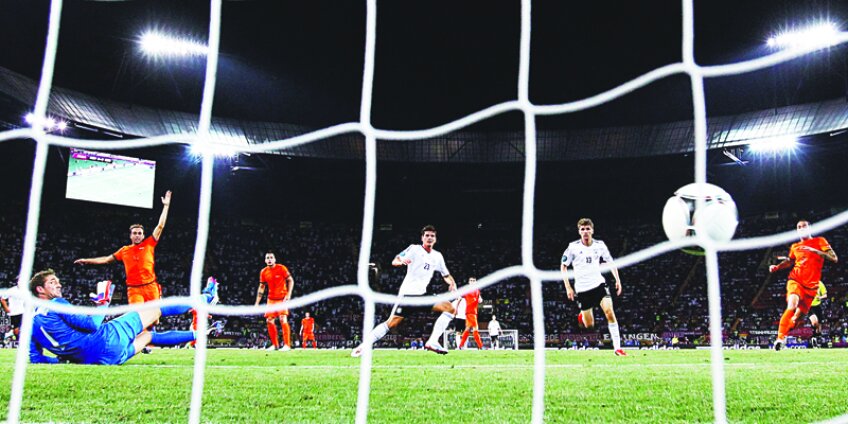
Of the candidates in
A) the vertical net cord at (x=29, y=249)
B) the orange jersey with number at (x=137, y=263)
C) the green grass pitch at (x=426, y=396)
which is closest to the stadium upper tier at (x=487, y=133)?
the orange jersey with number at (x=137, y=263)

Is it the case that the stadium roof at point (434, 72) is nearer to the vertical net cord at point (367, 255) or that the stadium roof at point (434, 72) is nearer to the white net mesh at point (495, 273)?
the vertical net cord at point (367, 255)

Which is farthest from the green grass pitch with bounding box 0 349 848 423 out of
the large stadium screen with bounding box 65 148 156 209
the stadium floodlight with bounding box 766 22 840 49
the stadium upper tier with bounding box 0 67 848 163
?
the stadium upper tier with bounding box 0 67 848 163

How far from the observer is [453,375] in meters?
5.11

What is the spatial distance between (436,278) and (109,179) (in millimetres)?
13154

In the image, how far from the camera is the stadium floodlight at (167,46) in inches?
671

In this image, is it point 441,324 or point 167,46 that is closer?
point 441,324

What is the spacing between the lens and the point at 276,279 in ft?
35.2

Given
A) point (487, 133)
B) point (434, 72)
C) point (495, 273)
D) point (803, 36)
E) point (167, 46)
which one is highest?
point (803, 36)

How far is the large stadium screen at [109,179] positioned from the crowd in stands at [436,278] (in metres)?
4.87

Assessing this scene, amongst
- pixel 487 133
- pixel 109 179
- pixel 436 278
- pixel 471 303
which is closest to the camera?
pixel 471 303

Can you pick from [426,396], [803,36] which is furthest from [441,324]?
[803,36]

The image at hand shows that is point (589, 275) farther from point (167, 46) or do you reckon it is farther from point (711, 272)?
point (167, 46)

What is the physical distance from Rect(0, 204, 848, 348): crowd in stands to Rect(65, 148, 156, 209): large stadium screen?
16.0 feet

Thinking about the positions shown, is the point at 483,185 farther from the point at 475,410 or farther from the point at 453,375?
the point at 475,410
